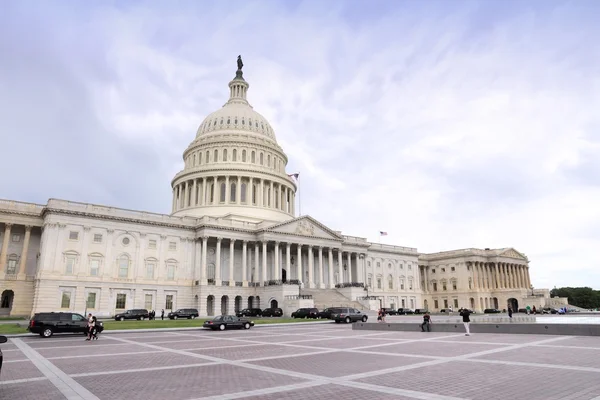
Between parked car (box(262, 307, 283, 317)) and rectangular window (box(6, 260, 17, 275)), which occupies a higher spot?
rectangular window (box(6, 260, 17, 275))

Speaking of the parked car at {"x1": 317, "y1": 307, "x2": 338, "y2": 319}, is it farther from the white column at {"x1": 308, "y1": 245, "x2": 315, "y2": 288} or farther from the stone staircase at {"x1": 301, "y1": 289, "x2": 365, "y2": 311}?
the white column at {"x1": 308, "y1": 245, "x2": 315, "y2": 288}

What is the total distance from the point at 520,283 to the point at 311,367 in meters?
115

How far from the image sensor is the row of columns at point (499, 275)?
105062 millimetres

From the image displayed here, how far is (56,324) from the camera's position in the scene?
2944cm

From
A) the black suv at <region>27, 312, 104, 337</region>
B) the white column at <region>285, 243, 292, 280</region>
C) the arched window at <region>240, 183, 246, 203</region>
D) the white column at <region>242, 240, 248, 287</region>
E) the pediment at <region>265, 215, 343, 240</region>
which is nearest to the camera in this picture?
the black suv at <region>27, 312, 104, 337</region>

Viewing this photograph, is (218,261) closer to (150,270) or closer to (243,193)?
(150,270)

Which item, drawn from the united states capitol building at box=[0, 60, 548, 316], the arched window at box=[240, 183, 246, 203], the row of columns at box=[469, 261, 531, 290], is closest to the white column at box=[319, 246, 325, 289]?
the united states capitol building at box=[0, 60, 548, 316]

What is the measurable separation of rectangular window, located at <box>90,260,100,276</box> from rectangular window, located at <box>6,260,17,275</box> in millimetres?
10305

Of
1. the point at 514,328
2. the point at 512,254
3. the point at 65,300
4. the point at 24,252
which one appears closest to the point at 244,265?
the point at 65,300

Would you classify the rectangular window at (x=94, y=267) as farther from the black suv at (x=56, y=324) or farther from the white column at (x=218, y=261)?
the black suv at (x=56, y=324)

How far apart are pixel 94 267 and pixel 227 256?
21878 mm

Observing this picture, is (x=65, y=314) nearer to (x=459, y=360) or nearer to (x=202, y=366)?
(x=202, y=366)

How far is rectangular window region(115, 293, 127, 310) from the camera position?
202 ft

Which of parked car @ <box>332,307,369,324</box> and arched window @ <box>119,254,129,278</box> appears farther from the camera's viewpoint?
arched window @ <box>119,254,129,278</box>
